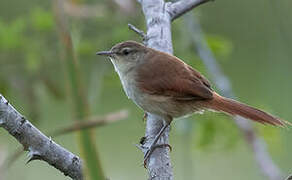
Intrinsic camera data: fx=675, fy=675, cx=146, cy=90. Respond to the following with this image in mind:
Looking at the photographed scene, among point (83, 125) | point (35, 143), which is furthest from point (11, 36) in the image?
point (83, 125)

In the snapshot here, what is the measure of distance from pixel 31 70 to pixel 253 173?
11.0 ft

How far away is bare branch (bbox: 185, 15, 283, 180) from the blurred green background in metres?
0.29

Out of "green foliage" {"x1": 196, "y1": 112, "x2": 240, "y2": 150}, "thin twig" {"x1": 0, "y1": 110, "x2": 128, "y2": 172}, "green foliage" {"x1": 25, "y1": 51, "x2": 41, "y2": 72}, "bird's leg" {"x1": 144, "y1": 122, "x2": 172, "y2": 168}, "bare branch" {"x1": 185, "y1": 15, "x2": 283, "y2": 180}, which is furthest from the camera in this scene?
"green foliage" {"x1": 25, "y1": 51, "x2": 41, "y2": 72}

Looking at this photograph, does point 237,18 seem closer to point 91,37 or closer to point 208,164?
point 208,164

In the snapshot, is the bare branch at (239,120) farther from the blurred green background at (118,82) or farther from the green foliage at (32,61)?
the green foliage at (32,61)

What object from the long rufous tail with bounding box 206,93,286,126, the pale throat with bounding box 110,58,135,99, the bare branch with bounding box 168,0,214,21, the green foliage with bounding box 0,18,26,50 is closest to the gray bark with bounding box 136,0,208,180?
the bare branch with bounding box 168,0,214,21

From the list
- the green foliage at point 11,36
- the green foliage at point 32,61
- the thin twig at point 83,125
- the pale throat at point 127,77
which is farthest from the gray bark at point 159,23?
the thin twig at point 83,125

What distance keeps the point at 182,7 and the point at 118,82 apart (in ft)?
3.65

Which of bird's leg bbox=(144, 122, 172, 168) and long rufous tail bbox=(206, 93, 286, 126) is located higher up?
long rufous tail bbox=(206, 93, 286, 126)

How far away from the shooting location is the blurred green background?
4.13 meters

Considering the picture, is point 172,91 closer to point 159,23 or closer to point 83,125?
point 159,23

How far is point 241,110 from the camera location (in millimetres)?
3162

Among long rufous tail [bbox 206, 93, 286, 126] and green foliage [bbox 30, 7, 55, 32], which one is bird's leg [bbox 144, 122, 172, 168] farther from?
green foliage [bbox 30, 7, 55, 32]

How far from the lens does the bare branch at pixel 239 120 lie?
3.03 meters
